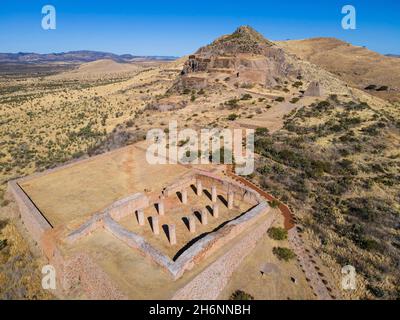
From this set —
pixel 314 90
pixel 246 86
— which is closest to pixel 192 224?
pixel 314 90

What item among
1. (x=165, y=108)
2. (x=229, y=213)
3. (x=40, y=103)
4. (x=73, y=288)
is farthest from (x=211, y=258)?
(x=40, y=103)

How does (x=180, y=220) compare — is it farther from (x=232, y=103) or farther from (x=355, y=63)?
(x=355, y=63)

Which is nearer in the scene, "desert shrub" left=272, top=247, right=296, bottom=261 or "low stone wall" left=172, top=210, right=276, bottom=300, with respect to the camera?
"low stone wall" left=172, top=210, right=276, bottom=300

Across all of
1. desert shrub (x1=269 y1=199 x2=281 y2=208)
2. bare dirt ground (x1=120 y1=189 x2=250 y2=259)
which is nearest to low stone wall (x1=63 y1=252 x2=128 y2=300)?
bare dirt ground (x1=120 y1=189 x2=250 y2=259)

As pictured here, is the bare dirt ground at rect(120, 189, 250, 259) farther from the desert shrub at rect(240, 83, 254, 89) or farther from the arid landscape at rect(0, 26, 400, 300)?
the desert shrub at rect(240, 83, 254, 89)

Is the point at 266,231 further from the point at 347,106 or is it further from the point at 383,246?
the point at 347,106

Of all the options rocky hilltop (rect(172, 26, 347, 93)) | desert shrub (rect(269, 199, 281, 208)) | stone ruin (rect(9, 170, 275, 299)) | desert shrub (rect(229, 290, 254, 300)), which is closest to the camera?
stone ruin (rect(9, 170, 275, 299))

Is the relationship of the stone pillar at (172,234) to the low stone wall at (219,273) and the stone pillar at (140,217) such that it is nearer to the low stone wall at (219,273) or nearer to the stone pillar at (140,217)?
the stone pillar at (140,217)
